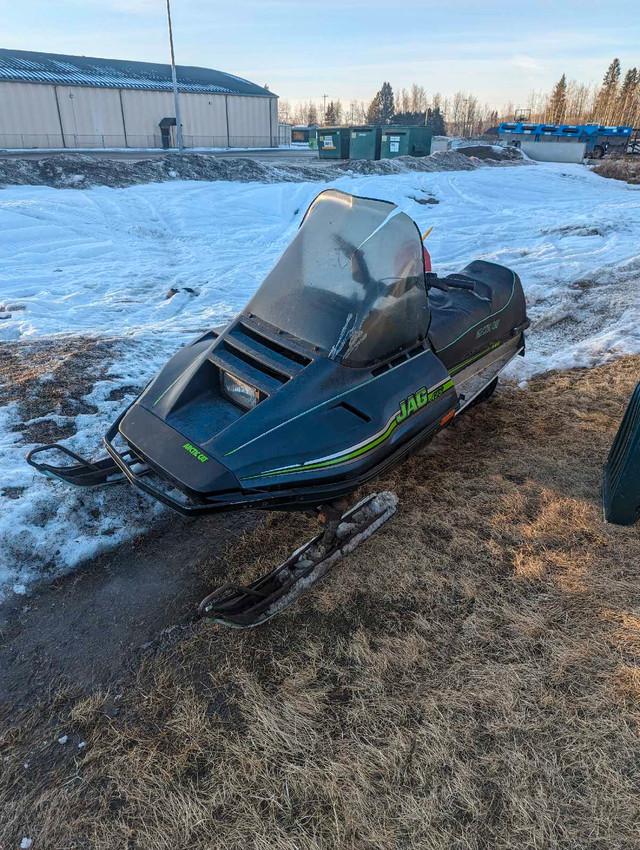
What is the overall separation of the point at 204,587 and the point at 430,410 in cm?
165

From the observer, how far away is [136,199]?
12781 mm

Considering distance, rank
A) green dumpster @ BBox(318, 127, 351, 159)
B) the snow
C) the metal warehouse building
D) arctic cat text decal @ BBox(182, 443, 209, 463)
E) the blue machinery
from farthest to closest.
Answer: the blue machinery, the metal warehouse building, green dumpster @ BBox(318, 127, 351, 159), the snow, arctic cat text decal @ BBox(182, 443, 209, 463)

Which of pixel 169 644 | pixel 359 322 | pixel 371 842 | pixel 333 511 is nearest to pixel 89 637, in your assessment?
pixel 169 644

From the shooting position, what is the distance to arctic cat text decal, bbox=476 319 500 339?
4137 millimetres

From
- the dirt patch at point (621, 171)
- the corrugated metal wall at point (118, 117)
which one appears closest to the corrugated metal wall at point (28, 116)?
the corrugated metal wall at point (118, 117)

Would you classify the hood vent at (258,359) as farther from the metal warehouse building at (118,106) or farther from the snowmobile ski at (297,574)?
the metal warehouse building at (118,106)

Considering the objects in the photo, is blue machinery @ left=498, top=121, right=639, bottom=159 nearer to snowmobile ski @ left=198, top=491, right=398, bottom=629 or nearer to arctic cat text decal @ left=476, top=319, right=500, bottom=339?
arctic cat text decal @ left=476, top=319, right=500, bottom=339

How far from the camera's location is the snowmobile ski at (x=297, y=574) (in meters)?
2.51

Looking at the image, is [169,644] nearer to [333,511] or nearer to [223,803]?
[223,803]

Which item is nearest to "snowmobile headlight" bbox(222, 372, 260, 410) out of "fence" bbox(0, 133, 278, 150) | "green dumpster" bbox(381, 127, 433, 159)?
"green dumpster" bbox(381, 127, 433, 159)

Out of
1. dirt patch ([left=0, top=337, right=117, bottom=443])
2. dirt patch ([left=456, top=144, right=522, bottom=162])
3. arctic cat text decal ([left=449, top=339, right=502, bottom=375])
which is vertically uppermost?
dirt patch ([left=456, top=144, right=522, bottom=162])

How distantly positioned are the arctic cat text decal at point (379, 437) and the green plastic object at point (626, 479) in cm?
118

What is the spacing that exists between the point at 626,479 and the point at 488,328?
5.20ft

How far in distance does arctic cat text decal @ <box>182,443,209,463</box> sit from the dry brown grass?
2.87ft
